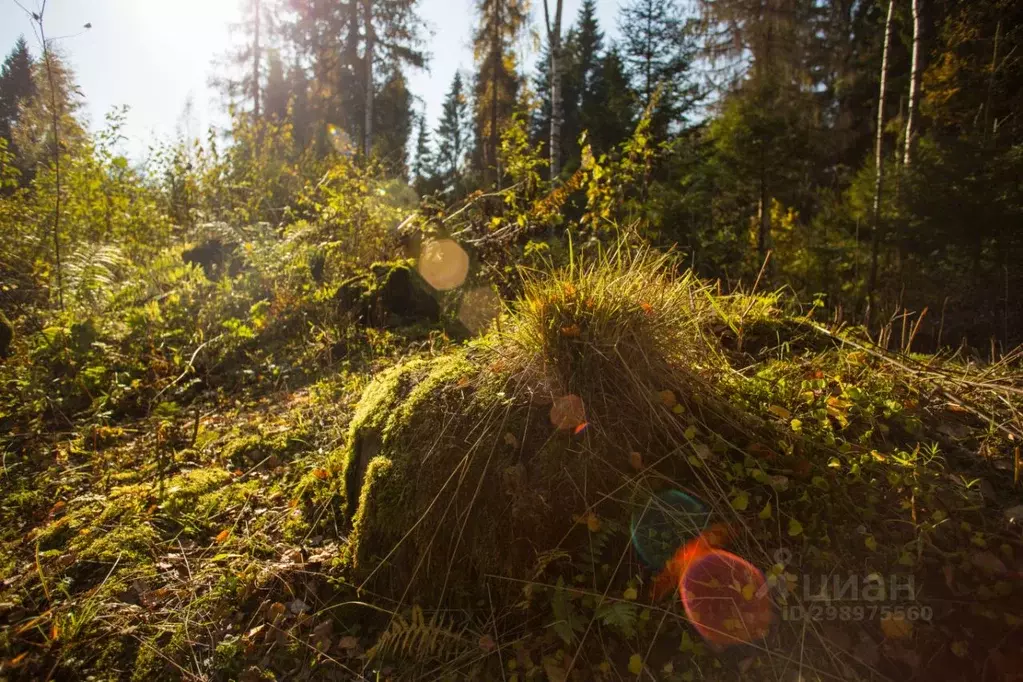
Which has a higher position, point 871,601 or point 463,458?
point 463,458

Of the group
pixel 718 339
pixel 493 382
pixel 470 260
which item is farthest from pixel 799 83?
pixel 493 382

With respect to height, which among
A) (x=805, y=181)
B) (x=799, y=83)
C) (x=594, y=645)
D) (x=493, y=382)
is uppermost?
(x=799, y=83)

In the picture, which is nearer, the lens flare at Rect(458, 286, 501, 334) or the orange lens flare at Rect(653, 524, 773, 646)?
the orange lens flare at Rect(653, 524, 773, 646)

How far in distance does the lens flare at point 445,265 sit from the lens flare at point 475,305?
1.09ft

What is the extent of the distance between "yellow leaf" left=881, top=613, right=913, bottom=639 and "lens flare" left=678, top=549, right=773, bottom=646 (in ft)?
1.18

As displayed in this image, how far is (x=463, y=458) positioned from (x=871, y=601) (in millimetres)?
1535

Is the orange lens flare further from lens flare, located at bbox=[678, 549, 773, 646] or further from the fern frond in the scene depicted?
the fern frond

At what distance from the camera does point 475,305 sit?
Result: 18.3ft

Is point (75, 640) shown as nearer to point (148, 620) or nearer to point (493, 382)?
point (148, 620)

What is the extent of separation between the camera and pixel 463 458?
2.10 metres

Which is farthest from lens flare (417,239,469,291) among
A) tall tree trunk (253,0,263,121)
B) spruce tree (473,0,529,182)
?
tall tree trunk (253,0,263,121)

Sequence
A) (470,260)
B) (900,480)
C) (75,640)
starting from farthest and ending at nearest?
1. (470,260)
2. (75,640)
3. (900,480)

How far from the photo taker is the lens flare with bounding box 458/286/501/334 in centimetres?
523

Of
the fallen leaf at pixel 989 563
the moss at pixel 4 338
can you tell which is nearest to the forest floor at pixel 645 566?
the fallen leaf at pixel 989 563
